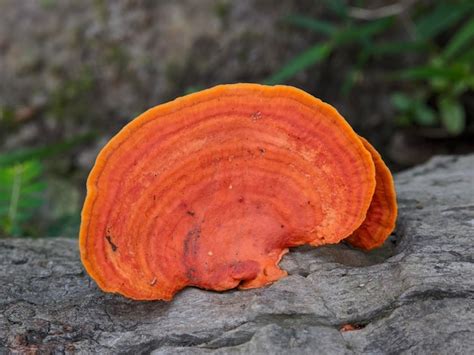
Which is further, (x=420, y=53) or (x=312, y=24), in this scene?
(x=420, y=53)

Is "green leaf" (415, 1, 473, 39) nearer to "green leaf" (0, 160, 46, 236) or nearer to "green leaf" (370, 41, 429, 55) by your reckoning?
"green leaf" (370, 41, 429, 55)

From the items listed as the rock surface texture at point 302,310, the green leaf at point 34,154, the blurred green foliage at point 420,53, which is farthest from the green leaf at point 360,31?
the rock surface texture at point 302,310

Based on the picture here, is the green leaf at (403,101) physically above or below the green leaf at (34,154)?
above

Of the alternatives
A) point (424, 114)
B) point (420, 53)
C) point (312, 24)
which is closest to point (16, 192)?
point (312, 24)

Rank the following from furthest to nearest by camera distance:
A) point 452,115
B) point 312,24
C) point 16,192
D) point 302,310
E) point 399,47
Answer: point 312,24 → point 399,47 → point 452,115 → point 16,192 → point 302,310

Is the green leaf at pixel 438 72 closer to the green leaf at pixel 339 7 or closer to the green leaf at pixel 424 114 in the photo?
the green leaf at pixel 424 114

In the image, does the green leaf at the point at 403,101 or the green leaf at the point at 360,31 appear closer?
the green leaf at the point at 360,31

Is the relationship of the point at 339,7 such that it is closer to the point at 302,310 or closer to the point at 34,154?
the point at 34,154
